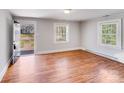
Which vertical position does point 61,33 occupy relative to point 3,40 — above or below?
above

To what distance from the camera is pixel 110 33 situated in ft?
18.5

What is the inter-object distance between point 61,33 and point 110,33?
3.01m

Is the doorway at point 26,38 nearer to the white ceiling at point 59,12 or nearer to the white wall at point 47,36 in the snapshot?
the white wall at point 47,36

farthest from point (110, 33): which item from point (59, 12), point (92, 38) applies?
point (59, 12)

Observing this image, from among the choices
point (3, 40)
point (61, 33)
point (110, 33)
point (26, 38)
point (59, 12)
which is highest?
point (59, 12)

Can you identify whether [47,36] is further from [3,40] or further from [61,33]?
[3,40]

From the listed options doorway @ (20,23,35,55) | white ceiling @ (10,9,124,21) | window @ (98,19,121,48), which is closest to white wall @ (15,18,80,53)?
white ceiling @ (10,9,124,21)

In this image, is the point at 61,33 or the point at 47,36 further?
the point at 61,33

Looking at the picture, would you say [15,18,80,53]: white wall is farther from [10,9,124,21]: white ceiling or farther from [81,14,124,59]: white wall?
[10,9,124,21]: white ceiling

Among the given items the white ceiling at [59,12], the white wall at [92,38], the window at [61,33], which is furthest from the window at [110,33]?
the window at [61,33]

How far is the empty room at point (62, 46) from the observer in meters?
3.41
